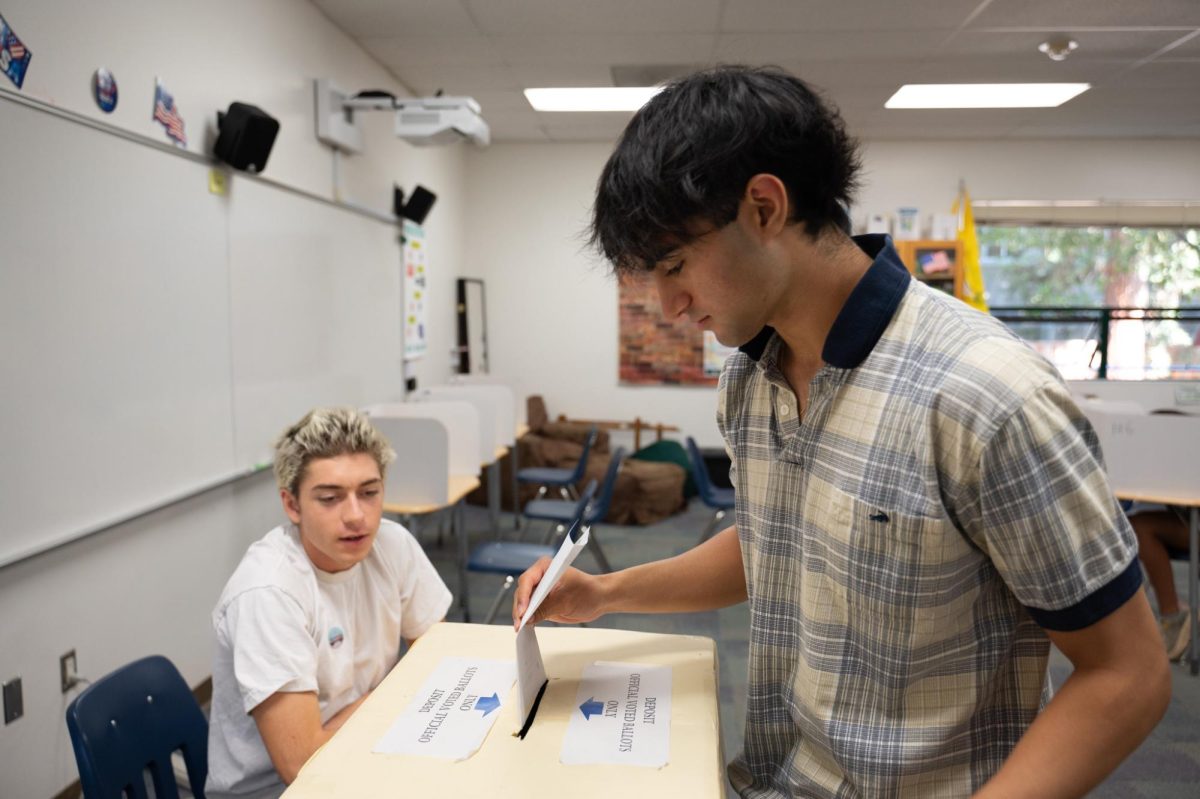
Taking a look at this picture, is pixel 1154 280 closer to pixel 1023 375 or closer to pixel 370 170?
pixel 370 170

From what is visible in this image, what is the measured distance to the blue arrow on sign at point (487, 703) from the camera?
99 cm

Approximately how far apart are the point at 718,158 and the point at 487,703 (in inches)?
27.6

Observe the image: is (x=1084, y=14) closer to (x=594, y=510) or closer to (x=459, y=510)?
(x=594, y=510)

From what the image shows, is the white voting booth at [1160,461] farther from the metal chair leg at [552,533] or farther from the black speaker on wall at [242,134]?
the black speaker on wall at [242,134]

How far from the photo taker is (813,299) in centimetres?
84

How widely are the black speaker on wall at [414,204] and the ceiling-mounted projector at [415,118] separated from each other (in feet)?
2.28

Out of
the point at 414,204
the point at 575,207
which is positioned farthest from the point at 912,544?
the point at 575,207

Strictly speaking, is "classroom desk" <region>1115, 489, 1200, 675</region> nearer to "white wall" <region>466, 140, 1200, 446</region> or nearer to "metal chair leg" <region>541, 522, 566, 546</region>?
"metal chair leg" <region>541, 522, 566, 546</region>

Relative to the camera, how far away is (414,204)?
5.23 metres

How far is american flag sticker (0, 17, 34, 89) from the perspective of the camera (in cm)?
203

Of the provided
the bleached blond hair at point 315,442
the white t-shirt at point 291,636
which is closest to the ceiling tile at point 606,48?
the bleached blond hair at point 315,442

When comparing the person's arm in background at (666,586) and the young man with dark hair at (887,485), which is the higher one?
the young man with dark hair at (887,485)

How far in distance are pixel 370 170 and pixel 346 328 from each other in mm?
1016

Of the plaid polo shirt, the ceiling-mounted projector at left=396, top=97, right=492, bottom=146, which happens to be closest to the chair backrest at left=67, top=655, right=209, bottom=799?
the plaid polo shirt
